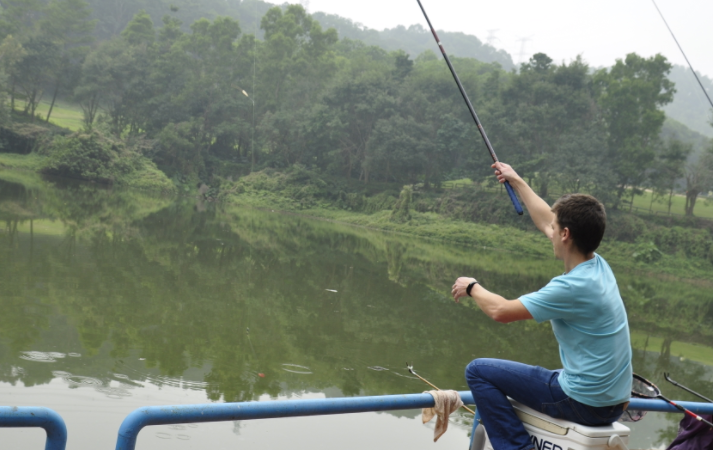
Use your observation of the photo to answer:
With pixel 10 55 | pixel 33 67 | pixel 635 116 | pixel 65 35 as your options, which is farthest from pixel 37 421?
pixel 65 35

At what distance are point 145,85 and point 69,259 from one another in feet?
102

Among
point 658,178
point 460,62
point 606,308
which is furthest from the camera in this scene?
point 460,62

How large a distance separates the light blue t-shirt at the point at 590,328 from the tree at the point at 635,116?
3122 cm

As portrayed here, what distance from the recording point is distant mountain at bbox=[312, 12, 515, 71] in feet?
297

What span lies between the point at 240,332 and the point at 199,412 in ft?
20.5

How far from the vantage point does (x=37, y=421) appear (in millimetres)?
1262

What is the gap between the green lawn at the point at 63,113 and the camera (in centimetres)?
4044

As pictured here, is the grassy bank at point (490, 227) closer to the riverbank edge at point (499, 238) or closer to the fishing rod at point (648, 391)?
the riverbank edge at point (499, 238)

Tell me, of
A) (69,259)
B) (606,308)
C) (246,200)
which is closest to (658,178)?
(246,200)

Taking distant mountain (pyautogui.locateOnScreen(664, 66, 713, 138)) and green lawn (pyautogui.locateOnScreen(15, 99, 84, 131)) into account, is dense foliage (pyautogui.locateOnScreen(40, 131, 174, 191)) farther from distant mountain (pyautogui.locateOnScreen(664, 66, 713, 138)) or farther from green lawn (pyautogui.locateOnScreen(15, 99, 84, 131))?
distant mountain (pyautogui.locateOnScreen(664, 66, 713, 138))

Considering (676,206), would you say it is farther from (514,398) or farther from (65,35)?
(65,35)

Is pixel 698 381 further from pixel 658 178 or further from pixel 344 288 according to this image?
pixel 658 178

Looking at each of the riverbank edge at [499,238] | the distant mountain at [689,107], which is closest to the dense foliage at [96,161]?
the riverbank edge at [499,238]

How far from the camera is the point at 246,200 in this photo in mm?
33188
